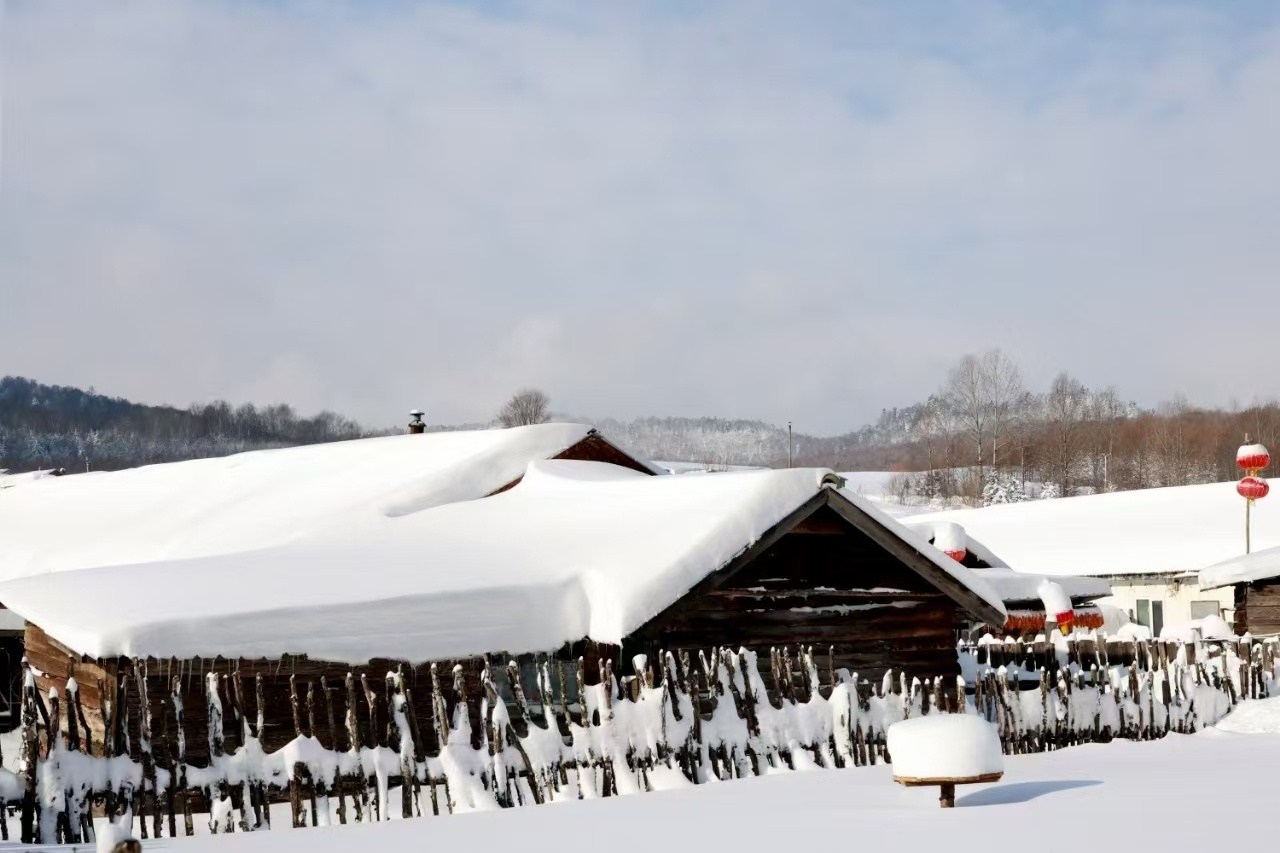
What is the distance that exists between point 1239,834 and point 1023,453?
A: 336 feet

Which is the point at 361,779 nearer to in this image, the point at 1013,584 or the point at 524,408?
the point at 1013,584

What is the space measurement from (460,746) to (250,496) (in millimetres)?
13629

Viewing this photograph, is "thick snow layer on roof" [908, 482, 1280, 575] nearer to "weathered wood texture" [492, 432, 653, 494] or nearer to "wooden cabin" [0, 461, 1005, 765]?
"weathered wood texture" [492, 432, 653, 494]

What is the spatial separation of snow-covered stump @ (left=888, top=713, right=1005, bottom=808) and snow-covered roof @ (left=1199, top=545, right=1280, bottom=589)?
2270 cm

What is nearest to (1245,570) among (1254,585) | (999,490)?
(1254,585)

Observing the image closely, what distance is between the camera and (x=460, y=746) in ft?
34.9

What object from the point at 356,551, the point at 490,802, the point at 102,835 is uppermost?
the point at 356,551

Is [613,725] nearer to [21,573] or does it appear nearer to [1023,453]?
[21,573]

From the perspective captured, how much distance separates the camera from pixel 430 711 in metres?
14.1

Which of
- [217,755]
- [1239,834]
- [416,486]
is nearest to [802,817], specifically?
[1239,834]

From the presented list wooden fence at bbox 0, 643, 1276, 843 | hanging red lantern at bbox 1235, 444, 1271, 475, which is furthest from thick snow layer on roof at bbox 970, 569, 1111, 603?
wooden fence at bbox 0, 643, 1276, 843

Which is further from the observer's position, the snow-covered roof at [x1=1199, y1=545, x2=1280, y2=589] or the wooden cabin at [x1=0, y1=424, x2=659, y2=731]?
the snow-covered roof at [x1=1199, y1=545, x2=1280, y2=589]

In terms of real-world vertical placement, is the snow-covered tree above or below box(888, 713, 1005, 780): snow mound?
above

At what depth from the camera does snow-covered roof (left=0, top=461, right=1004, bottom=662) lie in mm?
12445
